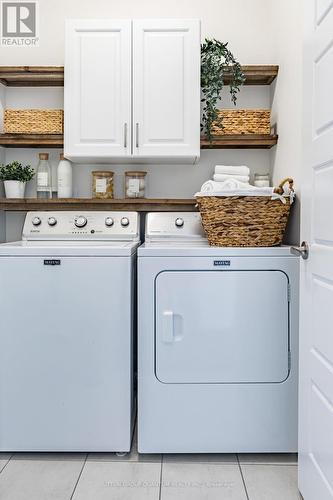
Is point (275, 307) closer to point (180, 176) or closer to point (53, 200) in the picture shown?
point (180, 176)

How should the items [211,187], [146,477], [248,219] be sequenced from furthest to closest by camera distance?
[211,187], [248,219], [146,477]

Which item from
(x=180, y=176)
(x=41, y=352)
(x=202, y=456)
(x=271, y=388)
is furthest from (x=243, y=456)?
(x=180, y=176)

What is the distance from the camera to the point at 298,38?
88.4 inches

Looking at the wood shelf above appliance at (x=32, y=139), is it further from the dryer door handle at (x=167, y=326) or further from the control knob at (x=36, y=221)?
the dryer door handle at (x=167, y=326)

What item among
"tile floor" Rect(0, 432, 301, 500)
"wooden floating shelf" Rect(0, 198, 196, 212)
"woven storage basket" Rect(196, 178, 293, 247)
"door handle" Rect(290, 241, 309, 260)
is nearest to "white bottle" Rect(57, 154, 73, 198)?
"wooden floating shelf" Rect(0, 198, 196, 212)

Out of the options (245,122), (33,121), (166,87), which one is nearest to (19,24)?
(33,121)

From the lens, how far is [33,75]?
269 cm

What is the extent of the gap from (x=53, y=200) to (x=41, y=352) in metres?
0.96

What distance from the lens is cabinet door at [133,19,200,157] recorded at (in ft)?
8.11

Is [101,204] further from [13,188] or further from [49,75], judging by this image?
[49,75]

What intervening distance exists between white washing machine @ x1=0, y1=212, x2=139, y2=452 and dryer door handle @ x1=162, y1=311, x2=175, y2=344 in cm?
15

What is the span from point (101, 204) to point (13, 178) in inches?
21.2

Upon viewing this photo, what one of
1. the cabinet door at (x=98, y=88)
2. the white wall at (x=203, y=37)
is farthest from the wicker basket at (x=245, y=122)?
the cabinet door at (x=98, y=88)

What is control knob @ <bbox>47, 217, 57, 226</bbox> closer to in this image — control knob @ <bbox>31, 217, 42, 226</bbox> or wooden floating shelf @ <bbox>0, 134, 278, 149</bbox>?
control knob @ <bbox>31, 217, 42, 226</bbox>
